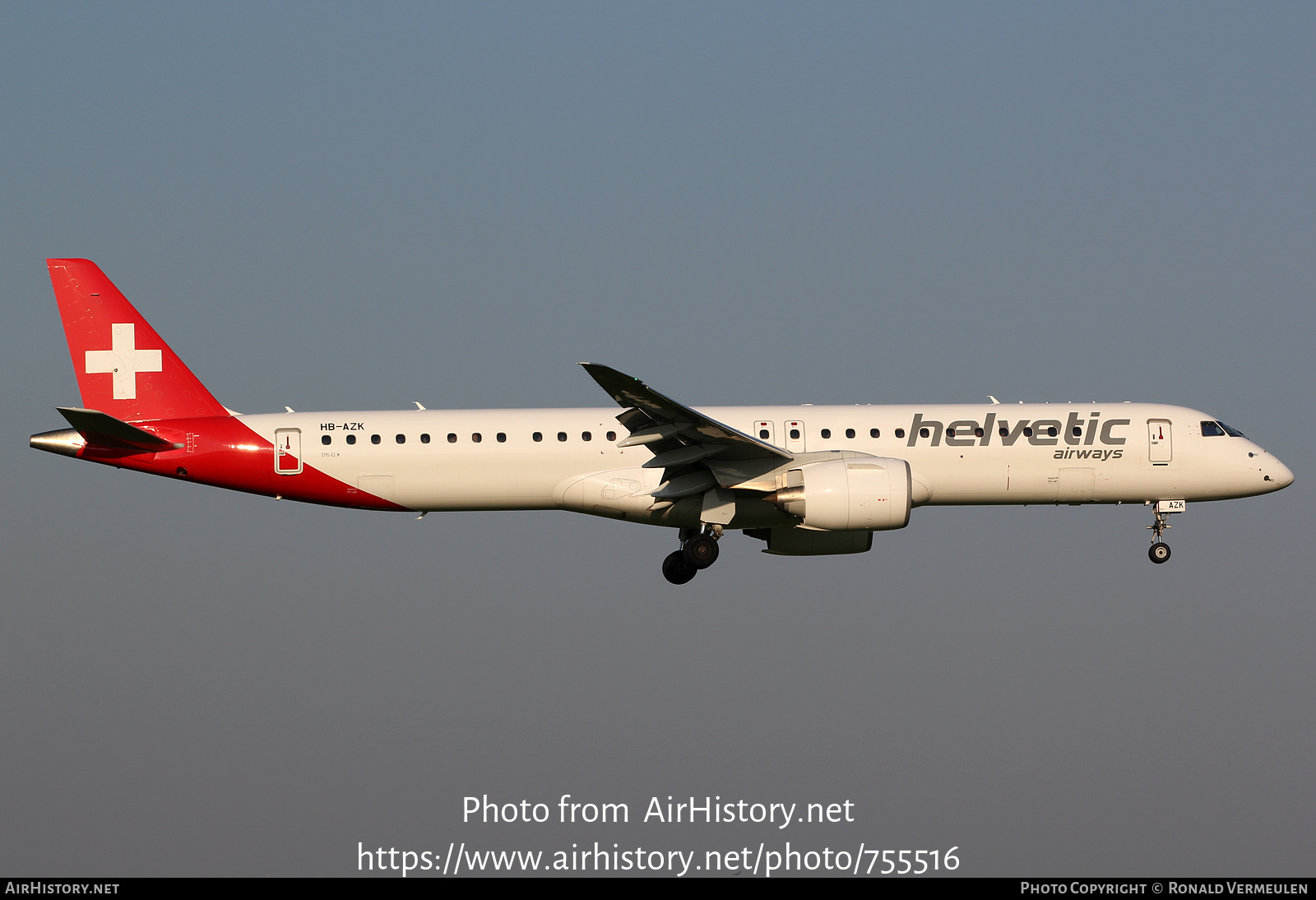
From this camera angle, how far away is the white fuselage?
3153 cm

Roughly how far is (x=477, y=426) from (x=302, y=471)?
429 centimetres

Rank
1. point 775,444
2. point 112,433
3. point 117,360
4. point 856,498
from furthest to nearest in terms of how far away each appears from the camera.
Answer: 1. point 117,360
2. point 775,444
3. point 112,433
4. point 856,498

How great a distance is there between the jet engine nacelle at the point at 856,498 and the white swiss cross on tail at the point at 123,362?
16235 mm

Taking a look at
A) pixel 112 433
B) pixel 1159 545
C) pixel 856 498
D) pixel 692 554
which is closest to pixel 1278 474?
pixel 1159 545

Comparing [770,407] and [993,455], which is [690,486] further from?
[993,455]

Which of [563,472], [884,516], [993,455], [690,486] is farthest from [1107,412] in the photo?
[563,472]

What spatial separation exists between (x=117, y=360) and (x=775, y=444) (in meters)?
16.1

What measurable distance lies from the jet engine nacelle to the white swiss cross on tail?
16.2m

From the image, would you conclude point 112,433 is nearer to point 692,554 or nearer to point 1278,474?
point 692,554

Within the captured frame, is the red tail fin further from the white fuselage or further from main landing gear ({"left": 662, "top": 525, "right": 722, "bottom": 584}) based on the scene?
main landing gear ({"left": 662, "top": 525, "right": 722, "bottom": 584})

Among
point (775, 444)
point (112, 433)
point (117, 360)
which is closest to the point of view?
point (112, 433)

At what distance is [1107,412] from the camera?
3303 cm

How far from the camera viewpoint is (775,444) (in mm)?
31781

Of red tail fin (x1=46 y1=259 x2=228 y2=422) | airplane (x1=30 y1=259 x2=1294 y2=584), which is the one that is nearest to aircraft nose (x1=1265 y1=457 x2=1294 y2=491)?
airplane (x1=30 y1=259 x2=1294 y2=584)
